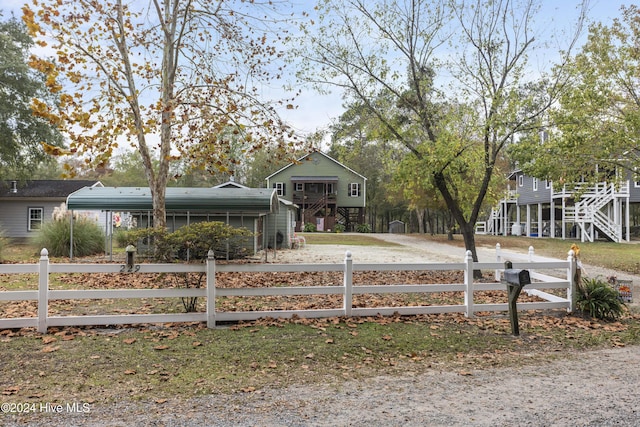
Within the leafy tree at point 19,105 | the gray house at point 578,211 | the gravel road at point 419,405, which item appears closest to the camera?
the gravel road at point 419,405

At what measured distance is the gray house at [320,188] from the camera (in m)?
42.4

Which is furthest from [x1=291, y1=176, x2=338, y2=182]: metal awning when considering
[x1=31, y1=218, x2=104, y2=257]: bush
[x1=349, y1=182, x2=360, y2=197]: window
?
[x1=31, y1=218, x2=104, y2=257]: bush

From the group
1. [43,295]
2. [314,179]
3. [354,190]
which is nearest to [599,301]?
[43,295]

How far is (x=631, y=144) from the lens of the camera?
42.5 feet

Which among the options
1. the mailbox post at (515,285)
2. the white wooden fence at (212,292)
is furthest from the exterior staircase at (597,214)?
the mailbox post at (515,285)

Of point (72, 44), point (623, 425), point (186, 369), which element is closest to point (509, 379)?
point (623, 425)

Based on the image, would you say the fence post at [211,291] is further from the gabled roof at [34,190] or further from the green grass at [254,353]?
the gabled roof at [34,190]

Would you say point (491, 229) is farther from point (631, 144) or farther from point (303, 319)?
point (303, 319)

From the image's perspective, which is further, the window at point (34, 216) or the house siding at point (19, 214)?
the window at point (34, 216)

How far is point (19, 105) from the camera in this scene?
2344 cm

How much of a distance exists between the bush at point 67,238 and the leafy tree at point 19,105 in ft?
28.4

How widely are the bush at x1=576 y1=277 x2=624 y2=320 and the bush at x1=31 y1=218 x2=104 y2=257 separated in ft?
55.9

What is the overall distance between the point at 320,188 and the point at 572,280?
36.1 meters

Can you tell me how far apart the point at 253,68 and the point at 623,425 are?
396 inches
